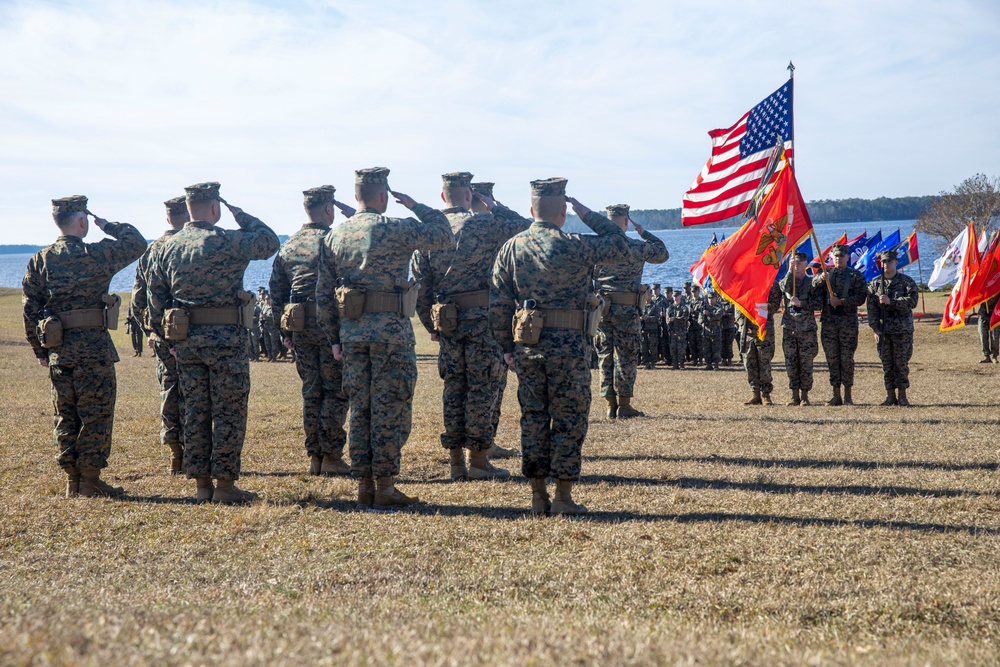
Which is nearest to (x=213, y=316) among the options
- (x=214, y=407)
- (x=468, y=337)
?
(x=214, y=407)

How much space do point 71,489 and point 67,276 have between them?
174 centimetres

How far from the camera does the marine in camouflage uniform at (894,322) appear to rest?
1146 cm

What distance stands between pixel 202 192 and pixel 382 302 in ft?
5.59

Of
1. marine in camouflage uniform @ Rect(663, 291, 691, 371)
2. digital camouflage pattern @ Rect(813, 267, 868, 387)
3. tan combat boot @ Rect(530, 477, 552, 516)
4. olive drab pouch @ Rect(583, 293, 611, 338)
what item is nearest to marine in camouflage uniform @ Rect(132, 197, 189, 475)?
tan combat boot @ Rect(530, 477, 552, 516)

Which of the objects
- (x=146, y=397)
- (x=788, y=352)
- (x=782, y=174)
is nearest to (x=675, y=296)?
(x=788, y=352)

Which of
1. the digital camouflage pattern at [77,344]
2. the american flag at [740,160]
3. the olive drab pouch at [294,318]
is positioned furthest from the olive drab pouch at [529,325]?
the american flag at [740,160]

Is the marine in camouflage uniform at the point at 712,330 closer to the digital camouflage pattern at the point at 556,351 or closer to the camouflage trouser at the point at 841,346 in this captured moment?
the camouflage trouser at the point at 841,346

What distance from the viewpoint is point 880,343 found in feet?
39.0

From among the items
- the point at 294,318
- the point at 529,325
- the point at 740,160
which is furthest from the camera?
the point at 740,160

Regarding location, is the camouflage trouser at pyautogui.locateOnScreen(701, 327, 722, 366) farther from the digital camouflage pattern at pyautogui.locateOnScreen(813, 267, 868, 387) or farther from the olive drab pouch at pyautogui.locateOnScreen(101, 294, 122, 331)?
the olive drab pouch at pyautogui.locateOnScreen(101, 294, 122, 331)

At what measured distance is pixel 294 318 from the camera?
7277mm

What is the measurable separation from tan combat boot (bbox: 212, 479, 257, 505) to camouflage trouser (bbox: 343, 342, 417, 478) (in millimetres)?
989

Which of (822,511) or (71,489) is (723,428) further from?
(71,489)

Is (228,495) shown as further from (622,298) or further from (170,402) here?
(622,298)
